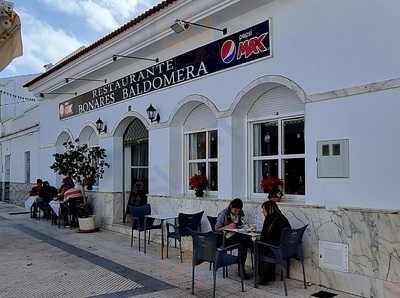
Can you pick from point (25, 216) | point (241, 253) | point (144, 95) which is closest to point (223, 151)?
point (241, 253)

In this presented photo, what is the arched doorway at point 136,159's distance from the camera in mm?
11523

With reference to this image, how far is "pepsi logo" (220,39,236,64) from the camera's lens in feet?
25.8

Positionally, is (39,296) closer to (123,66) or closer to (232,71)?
(232,71)

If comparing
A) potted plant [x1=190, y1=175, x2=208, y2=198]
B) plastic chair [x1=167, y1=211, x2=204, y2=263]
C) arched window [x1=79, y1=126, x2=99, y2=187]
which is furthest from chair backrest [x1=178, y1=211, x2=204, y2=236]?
arched window [x1=79, y1=126, x2=99, y2=187]

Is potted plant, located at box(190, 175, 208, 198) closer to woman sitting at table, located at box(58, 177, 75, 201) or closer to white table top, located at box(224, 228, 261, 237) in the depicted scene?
white table top, located at box(224, 228, 261, 237)

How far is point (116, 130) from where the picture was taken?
1181 centimetres

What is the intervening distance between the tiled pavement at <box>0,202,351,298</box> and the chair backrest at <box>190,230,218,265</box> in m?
0.55

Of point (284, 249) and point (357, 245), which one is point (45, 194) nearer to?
point (284, 249)

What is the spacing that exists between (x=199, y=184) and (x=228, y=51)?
2774 millimetres

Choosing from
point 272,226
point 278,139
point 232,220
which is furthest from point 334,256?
point 278,139

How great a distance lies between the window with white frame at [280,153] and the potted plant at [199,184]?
4.21ft

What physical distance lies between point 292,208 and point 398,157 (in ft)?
6.05

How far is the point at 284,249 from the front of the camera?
19.1 feet

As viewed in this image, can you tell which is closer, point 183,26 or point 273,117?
point 273,117
